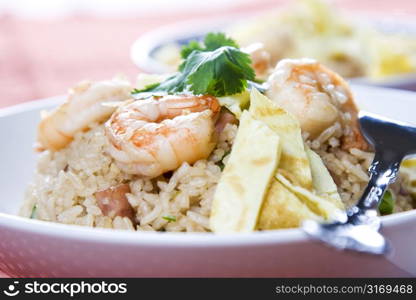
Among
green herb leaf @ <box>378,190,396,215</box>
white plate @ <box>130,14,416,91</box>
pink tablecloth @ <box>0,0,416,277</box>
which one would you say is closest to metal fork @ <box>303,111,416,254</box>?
green herb leaf @ <box>378,190,396,215</box>

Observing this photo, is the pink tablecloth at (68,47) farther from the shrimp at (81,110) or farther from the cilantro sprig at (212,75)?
the cilantro sprig at (212,75)

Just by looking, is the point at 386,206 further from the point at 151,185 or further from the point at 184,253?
the point at 184,253

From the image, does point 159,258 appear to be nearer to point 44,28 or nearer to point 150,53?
point 150,53

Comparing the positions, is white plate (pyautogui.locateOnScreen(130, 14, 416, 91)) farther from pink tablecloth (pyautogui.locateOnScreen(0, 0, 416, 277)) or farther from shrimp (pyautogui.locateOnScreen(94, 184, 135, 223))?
shrimp (pyautogui.locateOnScreen(94, 184, 135, 223))

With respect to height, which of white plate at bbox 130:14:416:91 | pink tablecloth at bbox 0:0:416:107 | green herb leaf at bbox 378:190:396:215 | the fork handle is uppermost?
the fork handle

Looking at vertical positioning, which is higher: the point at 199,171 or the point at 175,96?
the point at 175,96

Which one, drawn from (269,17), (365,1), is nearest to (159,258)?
(269,17)
